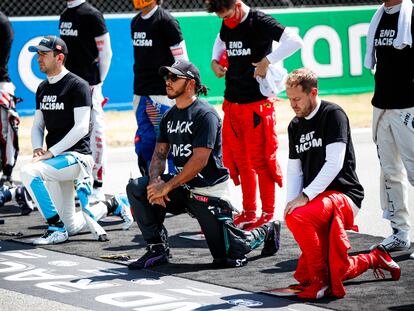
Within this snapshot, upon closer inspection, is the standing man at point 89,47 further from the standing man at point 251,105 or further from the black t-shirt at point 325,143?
the black t-shirt at point 325,143

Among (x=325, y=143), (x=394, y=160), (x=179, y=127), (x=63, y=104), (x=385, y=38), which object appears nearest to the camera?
(x=325, y=143)

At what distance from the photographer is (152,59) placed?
9516 millimetres

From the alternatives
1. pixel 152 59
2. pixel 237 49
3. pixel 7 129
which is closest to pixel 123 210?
pixel 152 59

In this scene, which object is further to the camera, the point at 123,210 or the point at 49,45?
the point at 123,210

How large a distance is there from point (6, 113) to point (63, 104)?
2.23 m

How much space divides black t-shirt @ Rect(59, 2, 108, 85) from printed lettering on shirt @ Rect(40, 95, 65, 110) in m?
1.35

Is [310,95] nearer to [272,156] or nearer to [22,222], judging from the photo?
[272,156]

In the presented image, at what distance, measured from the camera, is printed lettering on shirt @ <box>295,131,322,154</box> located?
6.80m

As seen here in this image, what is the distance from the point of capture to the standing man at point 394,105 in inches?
303

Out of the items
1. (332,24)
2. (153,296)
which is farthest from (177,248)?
(332,24)

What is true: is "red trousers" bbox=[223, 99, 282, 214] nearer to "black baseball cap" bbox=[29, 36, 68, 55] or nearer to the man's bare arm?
the man's bare arm

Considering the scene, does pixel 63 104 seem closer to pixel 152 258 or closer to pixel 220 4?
pixel 220 4

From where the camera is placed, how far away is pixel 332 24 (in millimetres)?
16484

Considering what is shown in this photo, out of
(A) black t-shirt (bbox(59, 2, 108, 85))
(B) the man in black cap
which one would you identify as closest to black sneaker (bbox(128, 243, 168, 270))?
(B) the man in black cap
